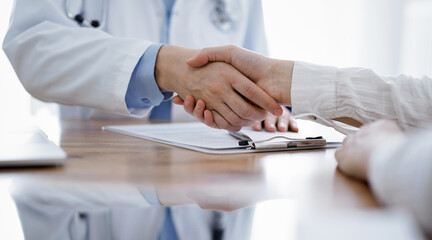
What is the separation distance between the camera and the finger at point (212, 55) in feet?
2.70

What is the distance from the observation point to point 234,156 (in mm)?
557

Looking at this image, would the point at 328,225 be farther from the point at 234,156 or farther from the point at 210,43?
the point at 210,43

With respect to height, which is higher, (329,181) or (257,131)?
(329,181)

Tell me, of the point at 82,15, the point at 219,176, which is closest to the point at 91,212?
the point at 219,176

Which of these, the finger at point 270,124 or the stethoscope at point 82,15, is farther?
the stethoscope at point 82,15

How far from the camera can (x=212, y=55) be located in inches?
32.7

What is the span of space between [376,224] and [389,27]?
3.17 metres

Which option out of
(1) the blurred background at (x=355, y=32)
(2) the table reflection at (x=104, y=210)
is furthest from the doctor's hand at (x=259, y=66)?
(1) the blurred background at (x=355, y=32)

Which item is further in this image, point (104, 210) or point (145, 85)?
point (145, 85)

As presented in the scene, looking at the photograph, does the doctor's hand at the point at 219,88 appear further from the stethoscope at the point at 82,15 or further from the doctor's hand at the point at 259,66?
the stethoscope at the point at 82,15

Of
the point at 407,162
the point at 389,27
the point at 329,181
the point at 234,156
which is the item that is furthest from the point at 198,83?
the point at 389,27

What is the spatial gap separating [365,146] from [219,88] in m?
0.44

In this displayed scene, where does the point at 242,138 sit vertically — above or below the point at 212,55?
below

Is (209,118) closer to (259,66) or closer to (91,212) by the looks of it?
(259,66)
